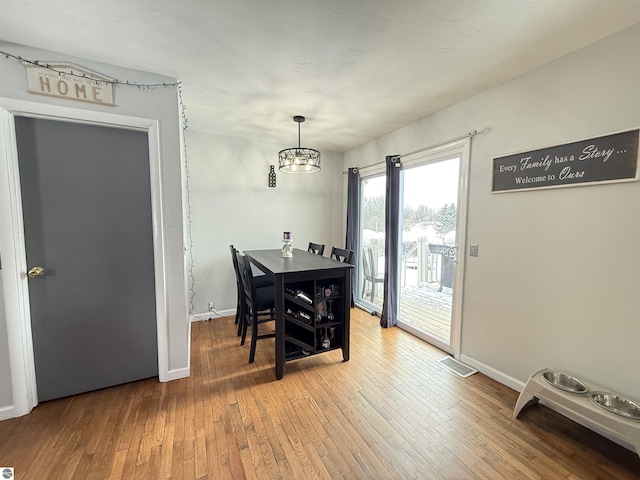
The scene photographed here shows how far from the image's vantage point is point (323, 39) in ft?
5.45

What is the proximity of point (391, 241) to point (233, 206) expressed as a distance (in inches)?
85.1

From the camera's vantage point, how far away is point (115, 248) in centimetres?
211

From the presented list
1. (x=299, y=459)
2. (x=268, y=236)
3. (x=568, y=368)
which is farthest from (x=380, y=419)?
(x=268, y=236)

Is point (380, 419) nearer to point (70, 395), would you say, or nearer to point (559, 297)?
point (559, 297)

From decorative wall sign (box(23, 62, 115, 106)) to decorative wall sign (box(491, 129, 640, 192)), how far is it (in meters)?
3.07

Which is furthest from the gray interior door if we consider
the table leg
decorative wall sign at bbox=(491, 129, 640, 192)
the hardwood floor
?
decorative wall sign at bbox=(491, 129, 640, 192)

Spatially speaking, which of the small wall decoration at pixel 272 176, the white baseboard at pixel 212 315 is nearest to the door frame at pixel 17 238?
the white baseboard at pixel 212 315

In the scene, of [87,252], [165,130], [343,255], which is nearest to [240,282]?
[343,255]

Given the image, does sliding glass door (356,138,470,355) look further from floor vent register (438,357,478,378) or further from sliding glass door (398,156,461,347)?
floor vent register (438,357,478,378)

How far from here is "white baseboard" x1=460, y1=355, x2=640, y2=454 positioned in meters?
1.70

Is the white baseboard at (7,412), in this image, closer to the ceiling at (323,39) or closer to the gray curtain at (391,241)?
the ceiling at (323,39)

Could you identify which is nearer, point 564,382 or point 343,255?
point 564,382

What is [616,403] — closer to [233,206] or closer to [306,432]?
[306,432]

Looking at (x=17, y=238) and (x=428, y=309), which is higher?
(x=17, y=238)
